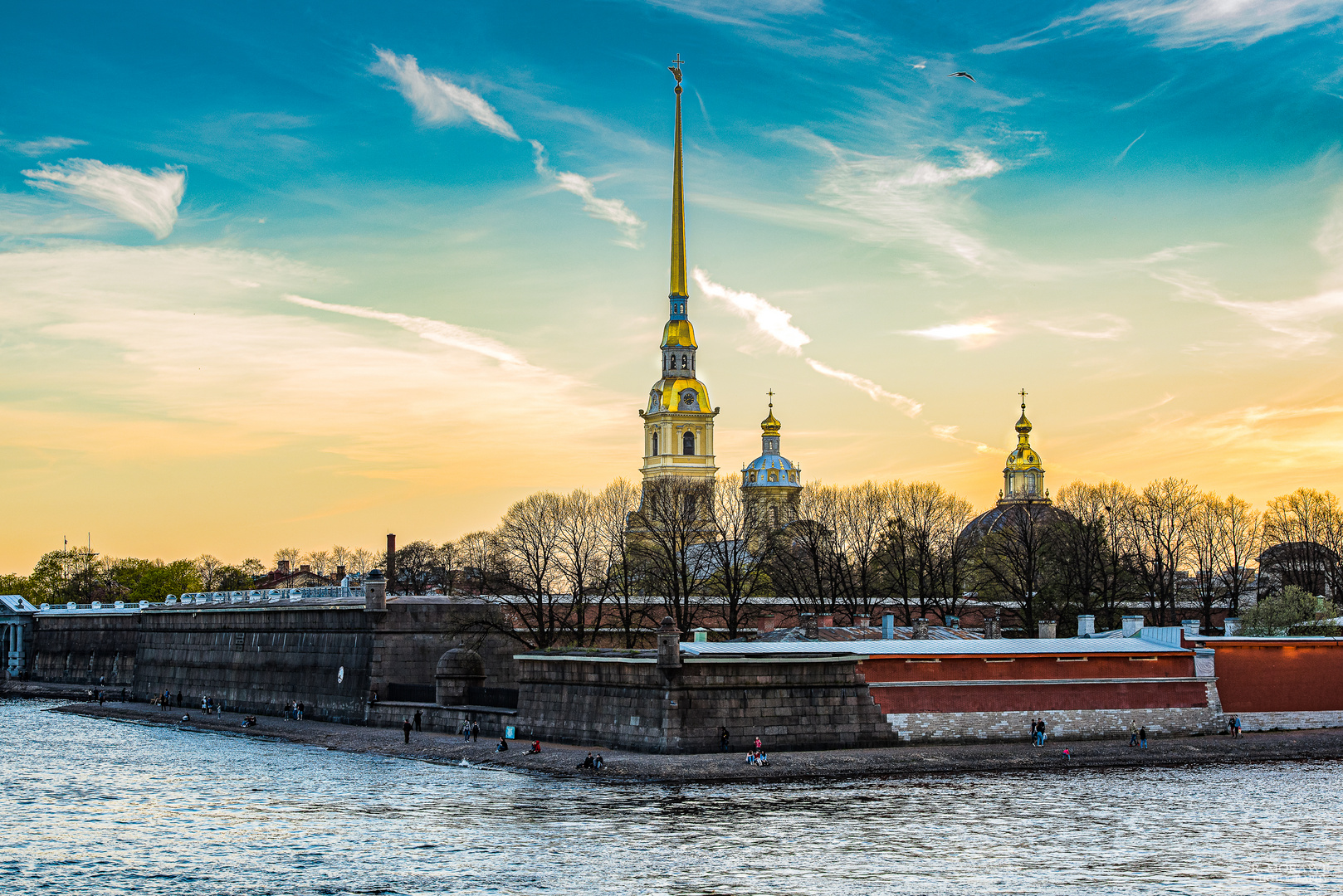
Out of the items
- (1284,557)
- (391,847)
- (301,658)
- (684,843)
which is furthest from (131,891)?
(1284,557)

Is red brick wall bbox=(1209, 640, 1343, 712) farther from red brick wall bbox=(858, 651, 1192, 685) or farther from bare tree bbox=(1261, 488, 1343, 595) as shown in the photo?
bare tree bbox=(1261, 488, 1343, 595)

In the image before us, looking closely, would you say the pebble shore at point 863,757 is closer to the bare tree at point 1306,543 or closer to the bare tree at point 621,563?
the bare tree at point 621,563

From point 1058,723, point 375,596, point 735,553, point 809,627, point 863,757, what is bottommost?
point 863,757

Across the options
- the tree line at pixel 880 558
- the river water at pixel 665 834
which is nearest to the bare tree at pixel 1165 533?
the tree line at pixel 880 558

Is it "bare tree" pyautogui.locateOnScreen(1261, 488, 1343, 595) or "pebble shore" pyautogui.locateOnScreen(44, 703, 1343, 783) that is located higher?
"bare tree" pyautogui.locateOnScreen(1261, 488, 1343, 595)

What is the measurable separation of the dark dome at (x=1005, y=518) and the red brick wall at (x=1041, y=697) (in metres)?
38.4

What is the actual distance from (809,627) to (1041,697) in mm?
13608

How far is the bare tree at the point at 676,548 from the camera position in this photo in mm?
71312

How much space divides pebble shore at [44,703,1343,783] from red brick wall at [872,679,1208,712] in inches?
46.2

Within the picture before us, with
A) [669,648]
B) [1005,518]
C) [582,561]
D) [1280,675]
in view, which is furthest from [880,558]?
[669,648]

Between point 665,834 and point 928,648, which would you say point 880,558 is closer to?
point 928,648

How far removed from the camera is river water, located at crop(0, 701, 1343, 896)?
28.2 metres

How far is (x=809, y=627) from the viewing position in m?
59.0

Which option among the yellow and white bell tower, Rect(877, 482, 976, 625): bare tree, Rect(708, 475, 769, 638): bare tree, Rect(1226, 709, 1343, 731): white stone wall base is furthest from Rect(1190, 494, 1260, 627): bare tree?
the yellow and white bell tower
